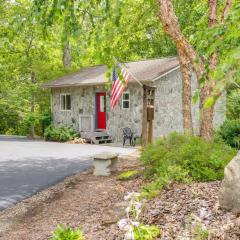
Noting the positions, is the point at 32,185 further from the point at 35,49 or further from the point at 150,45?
the point at 150,45

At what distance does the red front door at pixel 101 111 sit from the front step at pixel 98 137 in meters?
1.12

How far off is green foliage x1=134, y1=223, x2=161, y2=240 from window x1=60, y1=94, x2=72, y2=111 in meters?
20.4

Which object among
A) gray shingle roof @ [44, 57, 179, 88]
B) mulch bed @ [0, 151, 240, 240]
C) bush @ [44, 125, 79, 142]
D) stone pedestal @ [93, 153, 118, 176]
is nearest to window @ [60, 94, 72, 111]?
gray shingle roof @ [44, 57, 179, 88]

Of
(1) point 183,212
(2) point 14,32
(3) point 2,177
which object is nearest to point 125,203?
(1) point 183,212

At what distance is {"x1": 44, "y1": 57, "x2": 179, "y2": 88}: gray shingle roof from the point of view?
1995 cm

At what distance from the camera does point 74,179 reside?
10.2 metres

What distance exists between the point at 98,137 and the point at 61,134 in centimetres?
242

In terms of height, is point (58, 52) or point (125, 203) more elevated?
point (58, 52)

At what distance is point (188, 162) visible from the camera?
7.83 metres

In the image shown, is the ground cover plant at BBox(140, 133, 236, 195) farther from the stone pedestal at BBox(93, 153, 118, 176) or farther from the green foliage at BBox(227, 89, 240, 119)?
the green foliage at BBox(227, 89, 240, 119)

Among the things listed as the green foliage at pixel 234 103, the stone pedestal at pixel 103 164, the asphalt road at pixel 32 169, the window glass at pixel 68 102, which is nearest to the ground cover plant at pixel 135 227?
the asphalt road at pixel 32 169

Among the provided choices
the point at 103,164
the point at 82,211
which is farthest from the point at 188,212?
the point at 103,164

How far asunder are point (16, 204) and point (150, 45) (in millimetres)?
26261

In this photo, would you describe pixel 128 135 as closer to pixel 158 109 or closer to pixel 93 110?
pixel 158 109
